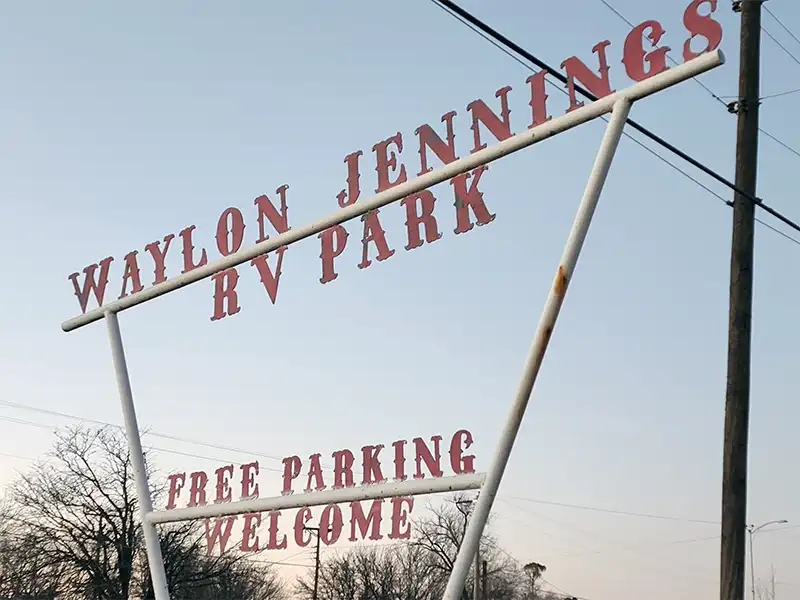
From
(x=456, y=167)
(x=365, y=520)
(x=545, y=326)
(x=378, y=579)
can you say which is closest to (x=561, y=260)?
(x=545, y=326)

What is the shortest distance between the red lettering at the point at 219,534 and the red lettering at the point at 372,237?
5.97ft

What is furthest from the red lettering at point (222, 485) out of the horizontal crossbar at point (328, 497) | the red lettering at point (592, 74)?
the red lettering at point (592, 74)

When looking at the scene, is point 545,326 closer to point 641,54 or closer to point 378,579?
point 641,54

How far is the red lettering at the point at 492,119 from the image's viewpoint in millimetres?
4566

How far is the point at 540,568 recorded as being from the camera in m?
82.7

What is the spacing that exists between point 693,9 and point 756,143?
5.34 meters

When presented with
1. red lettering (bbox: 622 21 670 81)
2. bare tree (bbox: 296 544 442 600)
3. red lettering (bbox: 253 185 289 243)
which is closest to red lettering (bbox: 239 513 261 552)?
red lettering (bbox: 253 185 289 243)

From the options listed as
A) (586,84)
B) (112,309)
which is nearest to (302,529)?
(112,309)

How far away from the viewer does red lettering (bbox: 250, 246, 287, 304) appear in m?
5.54

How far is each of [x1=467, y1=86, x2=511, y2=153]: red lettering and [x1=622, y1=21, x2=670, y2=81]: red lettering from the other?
61 centimetres

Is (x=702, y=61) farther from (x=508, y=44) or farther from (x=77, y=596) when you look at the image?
(x=77, y=596)

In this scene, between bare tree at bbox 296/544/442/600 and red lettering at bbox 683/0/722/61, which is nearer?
red lettering at bbox 683/0/722/61

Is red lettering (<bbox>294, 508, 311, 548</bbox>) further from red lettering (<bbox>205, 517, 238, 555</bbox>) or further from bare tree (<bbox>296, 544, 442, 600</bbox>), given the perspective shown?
bare tree (<bbox>296, 544, 442, 600</bbox>)

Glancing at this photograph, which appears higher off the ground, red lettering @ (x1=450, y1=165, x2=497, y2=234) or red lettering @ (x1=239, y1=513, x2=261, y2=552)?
red lettering @ (x1=450, y1=165, x2=497, y2=234)
